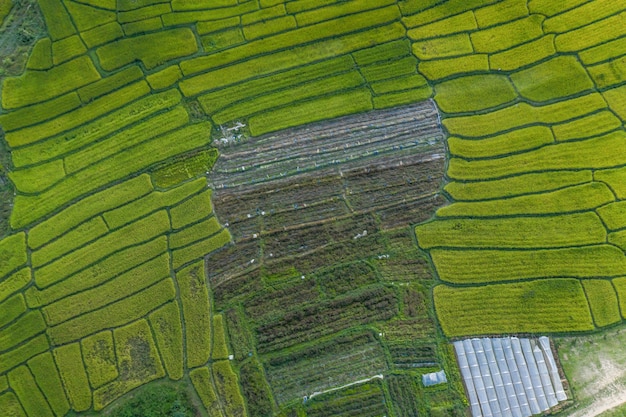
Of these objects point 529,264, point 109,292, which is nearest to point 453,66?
point 529,264

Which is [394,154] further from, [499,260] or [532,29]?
[532,29]

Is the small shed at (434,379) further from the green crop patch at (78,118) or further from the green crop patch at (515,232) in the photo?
the green crop patch at (78,118)

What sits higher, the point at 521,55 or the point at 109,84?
the point at 109,84

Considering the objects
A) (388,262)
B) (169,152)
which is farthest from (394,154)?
(169,152)

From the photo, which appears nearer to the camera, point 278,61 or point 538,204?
point 538,204

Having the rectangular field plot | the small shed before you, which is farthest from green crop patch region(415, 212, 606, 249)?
the small shed

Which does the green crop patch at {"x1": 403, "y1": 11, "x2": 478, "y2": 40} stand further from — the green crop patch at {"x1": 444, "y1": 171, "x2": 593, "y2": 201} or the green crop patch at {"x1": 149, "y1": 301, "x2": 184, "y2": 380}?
the green crop patch at {"x1": 149, "y1": 301, "x2": 184, "y2": 380}

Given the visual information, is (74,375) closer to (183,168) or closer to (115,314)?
(115,314)
